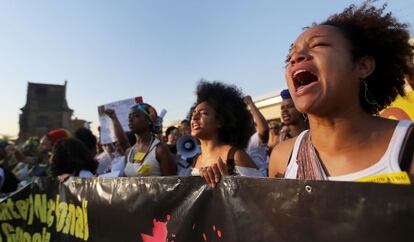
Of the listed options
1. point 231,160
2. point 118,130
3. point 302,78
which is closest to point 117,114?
point 118,130

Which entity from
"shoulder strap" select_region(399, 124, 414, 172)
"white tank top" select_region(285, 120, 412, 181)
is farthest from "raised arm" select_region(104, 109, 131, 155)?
"shoulder strap" select_region(399, 124, 414, 172)

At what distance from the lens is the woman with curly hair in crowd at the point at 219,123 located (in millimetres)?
3039

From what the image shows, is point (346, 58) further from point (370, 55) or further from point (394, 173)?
point (394, 173)

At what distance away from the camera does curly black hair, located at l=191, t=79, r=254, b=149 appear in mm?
3160

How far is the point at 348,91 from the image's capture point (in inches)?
64.9

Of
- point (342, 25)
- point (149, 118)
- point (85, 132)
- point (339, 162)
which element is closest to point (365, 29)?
point (342, 25)

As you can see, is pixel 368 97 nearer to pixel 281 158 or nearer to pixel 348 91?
pixel 348 91

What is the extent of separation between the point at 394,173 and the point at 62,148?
120 inches

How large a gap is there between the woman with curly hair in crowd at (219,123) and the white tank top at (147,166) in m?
0.53

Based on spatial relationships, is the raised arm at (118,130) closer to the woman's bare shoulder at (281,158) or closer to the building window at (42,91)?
the woman's bare shoulder at (281,158)

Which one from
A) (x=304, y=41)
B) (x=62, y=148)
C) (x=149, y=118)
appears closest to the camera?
(x=304, y=41)

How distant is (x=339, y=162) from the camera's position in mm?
1602

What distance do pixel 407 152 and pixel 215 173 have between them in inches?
31.7

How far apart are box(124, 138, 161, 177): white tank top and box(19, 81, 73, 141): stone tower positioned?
107 ft
